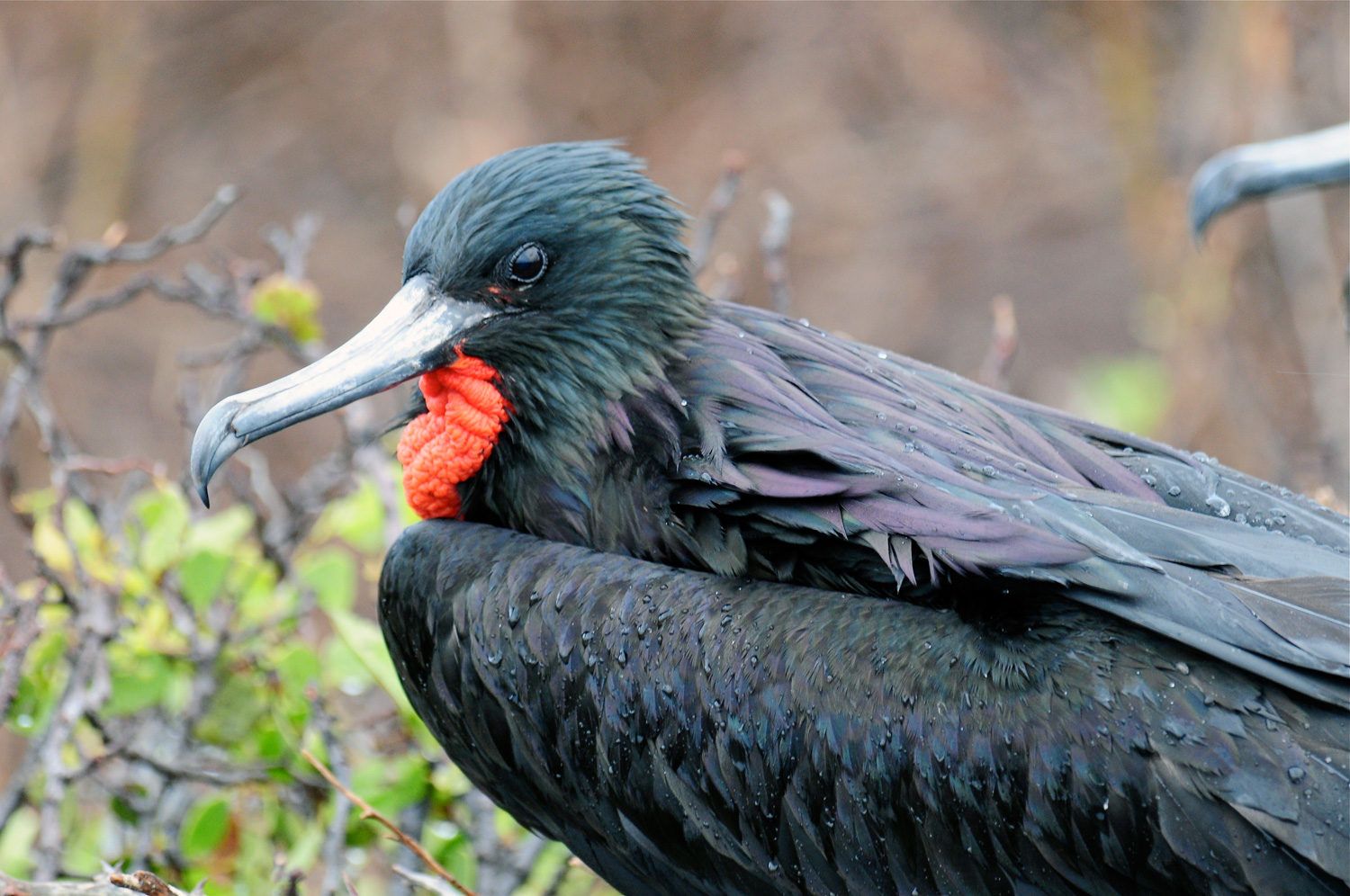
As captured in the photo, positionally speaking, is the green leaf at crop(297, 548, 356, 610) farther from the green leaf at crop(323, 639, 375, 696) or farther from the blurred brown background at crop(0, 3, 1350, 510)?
the blurred brown background at crop(0, 3, 1350, 510)

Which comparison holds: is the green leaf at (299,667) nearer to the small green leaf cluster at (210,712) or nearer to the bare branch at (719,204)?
the small green leaf cluster at (210,712)

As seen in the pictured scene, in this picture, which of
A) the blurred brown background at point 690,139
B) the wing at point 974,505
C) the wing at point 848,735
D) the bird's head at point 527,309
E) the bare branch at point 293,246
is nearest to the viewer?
the wing at point 848,735

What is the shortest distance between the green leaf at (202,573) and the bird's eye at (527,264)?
73 cm

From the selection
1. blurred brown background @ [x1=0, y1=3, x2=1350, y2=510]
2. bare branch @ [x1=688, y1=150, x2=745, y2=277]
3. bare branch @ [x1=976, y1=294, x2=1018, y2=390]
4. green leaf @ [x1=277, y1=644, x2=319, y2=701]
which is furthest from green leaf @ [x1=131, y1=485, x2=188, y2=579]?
blurred brown background @ [x1=0, y1=3, x2=1350, y2=510]

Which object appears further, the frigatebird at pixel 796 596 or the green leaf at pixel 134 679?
the green leaf at pixel 134 679

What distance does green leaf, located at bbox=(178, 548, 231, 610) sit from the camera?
2428 mm

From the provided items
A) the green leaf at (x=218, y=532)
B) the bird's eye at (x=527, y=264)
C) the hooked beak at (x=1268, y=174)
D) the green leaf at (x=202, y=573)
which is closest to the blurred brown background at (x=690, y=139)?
the hooked beak at (x=1268, y=174)

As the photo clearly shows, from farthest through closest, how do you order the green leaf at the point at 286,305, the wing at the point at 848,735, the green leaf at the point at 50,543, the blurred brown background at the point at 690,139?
the blurred brown background at the point at 690,139 < the green leaf at the point at 286,305 < the green leaf at the point at 50,543 < the wing at the point at 848,735

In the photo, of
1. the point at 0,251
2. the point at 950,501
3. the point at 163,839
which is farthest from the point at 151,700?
the point at 950,501

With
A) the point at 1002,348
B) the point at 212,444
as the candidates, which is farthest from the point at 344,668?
the point at 1002,348

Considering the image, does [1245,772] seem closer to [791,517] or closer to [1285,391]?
[791,517]

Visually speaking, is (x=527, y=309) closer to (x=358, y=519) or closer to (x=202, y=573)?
(x=358, y=519)

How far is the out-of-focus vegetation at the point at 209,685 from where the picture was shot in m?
2.35

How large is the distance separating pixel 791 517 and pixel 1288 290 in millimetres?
4413
